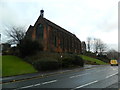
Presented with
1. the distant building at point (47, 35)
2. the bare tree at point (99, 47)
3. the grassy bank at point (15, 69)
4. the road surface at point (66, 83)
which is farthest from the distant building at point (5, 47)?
the bare tree at point (99, 47)

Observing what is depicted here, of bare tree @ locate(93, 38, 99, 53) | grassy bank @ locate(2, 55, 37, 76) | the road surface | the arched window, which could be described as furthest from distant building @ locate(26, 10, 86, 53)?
the road surface

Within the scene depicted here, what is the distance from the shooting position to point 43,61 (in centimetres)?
2825

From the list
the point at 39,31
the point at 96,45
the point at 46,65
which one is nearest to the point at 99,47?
the point at 96,45

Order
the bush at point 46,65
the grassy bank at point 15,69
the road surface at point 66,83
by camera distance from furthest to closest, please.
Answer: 1. the bush at point 46,65
2. the grassy bank at point 15,69
3. the road surface at point 66,83

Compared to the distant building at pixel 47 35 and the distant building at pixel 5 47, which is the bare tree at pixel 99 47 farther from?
the distant building at pixel 5 47

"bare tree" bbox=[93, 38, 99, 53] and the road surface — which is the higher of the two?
"bare tree" bbox=[93, 38, 99, 53]

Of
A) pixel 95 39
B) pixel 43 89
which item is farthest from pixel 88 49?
pixel 43 89

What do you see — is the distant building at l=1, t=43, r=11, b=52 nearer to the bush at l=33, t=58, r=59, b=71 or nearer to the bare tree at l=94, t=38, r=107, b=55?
the bush at l=33, t=58, r=59, b=71

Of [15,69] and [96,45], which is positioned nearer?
[15,69]

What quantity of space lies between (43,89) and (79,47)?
3050 inches

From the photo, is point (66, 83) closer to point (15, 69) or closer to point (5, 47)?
point (15, 69)

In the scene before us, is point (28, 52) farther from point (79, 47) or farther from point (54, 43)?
point (79, 47)

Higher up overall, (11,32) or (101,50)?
(11,32)

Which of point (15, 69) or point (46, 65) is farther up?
point (46, 65)
